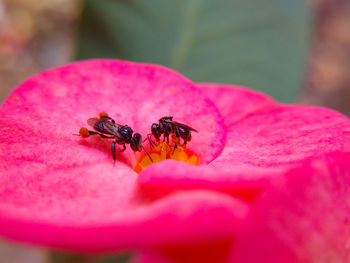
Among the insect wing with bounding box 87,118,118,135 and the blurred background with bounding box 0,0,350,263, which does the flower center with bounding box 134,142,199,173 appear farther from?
the blurred background with bounding box 0,0,350,263

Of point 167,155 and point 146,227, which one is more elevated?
point 167,155

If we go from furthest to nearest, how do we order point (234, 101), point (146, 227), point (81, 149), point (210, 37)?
point (210, 37), point (234, 101), point (81, 149), point (146, 227)

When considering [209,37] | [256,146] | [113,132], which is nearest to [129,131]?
[113,132]

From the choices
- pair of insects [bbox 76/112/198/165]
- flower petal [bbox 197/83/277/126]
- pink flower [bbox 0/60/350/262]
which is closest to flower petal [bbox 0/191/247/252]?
pink flower [bbox 0/60/350/262]

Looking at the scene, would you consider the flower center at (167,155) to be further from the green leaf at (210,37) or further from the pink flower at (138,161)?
the green leaf at (210,37)

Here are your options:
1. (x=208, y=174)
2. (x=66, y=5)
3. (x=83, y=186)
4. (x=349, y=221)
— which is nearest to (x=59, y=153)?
(x=83, y=186)

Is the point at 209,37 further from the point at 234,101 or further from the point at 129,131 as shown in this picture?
the point at 129,131

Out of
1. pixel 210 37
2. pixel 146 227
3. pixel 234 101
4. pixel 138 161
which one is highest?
pixel 210 37
